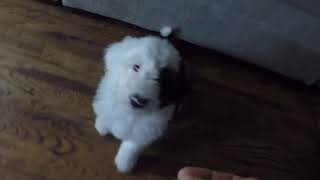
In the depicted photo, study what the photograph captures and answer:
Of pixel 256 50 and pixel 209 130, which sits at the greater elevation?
pixel 256 50

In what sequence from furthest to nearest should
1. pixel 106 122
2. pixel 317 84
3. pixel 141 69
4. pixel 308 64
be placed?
pixel 317 84
pixel 308 64
pixel 106 122
pixel 141 69

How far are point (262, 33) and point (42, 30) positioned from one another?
680mm

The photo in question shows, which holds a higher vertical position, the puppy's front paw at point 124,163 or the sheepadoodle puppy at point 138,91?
the sheepadoodle puppy at point 138,91

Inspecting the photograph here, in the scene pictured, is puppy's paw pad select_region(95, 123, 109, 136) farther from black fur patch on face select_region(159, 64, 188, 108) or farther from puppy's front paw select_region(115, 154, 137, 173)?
black fur patch on face select_region(159, 64, 188, 108)

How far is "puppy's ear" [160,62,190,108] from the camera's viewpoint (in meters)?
1.05

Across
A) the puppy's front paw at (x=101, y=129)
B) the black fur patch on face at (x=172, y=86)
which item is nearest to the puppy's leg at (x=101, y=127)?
the puppy's front paw at (x=101, y=129)

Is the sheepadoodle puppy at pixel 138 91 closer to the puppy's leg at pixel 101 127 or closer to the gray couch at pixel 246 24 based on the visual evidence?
the puppy's leg at pixel 101 127

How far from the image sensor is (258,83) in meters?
1.53

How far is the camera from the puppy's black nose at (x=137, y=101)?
3.42 ft

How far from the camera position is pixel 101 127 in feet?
4.33

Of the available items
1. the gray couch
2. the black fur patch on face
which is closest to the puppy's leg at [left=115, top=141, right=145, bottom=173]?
the black fur patch on face

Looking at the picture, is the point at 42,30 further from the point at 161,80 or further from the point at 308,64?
the point at 308,64

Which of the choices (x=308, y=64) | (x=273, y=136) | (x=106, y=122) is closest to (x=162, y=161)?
(x=106, y=122)

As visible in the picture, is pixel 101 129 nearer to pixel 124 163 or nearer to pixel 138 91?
pixel 124 163
